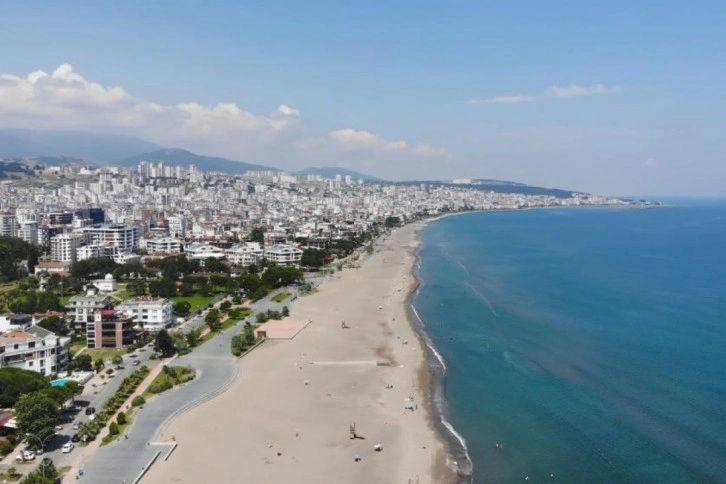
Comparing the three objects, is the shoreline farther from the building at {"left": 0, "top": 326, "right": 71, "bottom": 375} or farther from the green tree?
the building at {"left": 0, "top": 326, "right": 71, "bottom": 375}

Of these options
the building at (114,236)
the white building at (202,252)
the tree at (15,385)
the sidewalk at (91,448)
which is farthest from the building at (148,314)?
the building at (114,236)

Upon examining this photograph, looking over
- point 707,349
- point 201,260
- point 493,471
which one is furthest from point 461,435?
point 201,260

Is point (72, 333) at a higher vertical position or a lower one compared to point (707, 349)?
lower

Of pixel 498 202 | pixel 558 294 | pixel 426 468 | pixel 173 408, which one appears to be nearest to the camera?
pixel 426 468

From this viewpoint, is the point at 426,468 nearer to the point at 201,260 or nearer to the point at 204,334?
the point at 204,334

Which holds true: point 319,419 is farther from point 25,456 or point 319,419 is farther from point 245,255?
point 245,255

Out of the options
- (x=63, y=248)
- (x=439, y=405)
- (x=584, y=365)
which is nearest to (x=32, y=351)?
(x=439, y=405)

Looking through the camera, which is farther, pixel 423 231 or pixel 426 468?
pixel 423 231
